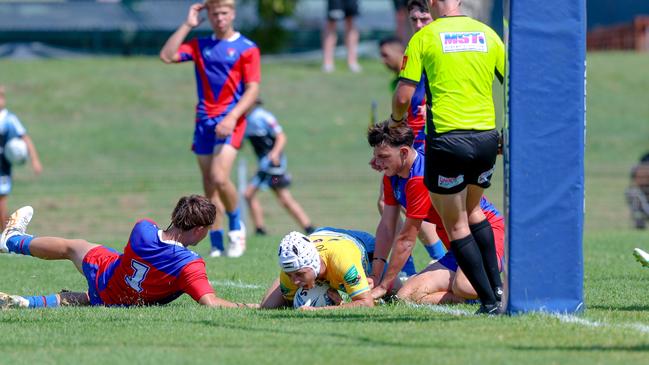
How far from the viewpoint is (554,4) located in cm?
676

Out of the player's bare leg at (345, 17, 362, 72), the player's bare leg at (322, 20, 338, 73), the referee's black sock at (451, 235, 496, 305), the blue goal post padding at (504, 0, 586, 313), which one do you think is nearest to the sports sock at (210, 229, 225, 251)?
the referee's black sock at (451, 235, 496, 305)

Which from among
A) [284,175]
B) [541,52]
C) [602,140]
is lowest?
[602,140]

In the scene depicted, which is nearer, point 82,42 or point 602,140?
point 602,140

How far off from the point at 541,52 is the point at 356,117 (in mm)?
18676

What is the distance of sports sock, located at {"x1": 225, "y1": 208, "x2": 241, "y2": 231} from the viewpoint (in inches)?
483

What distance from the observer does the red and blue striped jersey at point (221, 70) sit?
12.0 m

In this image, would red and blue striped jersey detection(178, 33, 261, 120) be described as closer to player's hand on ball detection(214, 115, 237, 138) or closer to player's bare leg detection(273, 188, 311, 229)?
player's hand on ball detection(214, 115, 237, 138)

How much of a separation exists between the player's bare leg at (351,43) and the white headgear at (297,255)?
18.9 meters

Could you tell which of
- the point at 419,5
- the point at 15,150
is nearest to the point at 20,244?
the point at 419,5

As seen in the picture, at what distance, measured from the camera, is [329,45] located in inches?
1048

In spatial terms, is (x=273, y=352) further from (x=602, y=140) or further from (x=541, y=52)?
(x=602, y=140)

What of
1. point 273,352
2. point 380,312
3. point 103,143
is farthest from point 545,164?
point 103,143

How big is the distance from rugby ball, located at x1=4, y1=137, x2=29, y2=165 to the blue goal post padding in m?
9.54

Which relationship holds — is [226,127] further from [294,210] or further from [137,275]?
[294,210]
